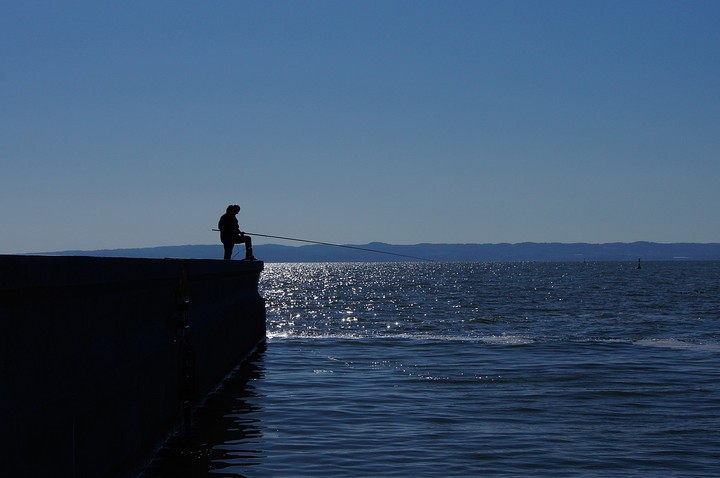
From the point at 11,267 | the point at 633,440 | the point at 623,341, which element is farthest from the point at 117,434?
the point at 623,341

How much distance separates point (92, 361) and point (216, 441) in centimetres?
300

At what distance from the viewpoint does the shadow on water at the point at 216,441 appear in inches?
307

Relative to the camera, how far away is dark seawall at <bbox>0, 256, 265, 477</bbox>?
15.9ft

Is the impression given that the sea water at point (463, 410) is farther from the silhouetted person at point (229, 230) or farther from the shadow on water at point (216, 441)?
the silhouetted person at point (229, 230)

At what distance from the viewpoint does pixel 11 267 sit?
4.62m

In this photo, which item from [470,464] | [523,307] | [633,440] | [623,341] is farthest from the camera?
[523,307]

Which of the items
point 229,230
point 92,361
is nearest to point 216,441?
point 92,361

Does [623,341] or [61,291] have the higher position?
[61,291]

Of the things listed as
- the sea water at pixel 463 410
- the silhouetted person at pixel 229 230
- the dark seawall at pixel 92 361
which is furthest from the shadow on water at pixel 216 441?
the silhouetted person at pixel 229 230

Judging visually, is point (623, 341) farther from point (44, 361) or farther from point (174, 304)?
point (44, 361)

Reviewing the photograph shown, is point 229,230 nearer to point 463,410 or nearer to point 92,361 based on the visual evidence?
point 463,410

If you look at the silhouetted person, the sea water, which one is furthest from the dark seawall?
the silhouetted person

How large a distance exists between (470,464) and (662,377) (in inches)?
277

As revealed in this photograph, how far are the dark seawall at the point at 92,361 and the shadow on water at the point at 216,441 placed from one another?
174mm
